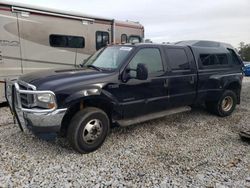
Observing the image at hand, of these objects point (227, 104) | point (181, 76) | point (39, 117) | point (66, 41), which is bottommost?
point (227, 104)

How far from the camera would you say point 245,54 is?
40.9 metres

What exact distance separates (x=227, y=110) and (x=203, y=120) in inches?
36.5

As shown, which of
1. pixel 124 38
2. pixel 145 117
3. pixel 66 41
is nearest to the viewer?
pixel 145 117

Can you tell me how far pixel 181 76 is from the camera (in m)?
5.35

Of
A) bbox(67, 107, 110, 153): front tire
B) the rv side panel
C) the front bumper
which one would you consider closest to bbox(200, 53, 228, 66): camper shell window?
bbox(67, 107, 110, 153): front tire

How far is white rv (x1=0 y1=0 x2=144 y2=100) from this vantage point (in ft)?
22.1

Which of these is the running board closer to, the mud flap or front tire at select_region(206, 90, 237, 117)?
front tire at select_region(206, 90, 237, 117)

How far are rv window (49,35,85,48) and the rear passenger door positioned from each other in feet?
12.4

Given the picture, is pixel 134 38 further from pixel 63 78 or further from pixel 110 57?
pixel 63 78

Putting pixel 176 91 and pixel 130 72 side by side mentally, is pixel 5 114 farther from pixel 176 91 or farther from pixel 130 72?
pixel 176 91

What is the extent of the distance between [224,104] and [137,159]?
3605 millimetres

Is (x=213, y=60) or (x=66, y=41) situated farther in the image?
(x=66, y=41)

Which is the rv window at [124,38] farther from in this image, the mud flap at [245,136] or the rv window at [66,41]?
the mud flap at [245,136]

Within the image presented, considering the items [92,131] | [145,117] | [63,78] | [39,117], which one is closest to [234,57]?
[145,117]
